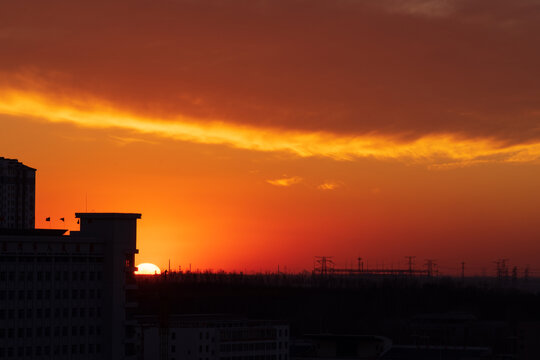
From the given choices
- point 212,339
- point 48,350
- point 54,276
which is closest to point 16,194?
point 212,339

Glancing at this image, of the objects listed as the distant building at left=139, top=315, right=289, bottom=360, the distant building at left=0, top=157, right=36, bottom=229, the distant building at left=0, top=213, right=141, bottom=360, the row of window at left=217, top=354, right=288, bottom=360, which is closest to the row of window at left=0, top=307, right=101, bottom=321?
the distant building at left=0, top=213, right=141, bottom=360

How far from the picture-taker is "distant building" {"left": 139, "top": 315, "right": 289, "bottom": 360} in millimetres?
95875

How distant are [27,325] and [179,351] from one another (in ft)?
90.5

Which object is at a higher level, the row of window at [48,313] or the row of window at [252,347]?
the row of window at [48,313]

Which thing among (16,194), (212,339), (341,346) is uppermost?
(16,194)

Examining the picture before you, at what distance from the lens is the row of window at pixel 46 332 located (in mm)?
70250

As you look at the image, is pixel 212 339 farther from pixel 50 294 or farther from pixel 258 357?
pixel 50 294

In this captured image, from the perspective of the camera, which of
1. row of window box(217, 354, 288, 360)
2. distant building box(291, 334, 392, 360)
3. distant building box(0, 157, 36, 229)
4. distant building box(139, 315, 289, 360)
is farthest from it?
distant building box(0, 157, 36, 229)

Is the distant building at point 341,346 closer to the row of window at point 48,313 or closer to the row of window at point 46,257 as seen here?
the row of window at point 48,313

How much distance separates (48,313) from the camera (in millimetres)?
73000

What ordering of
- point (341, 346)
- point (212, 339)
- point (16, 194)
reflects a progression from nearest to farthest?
point (212, 339)
point (341, 346)
point (16, 194)

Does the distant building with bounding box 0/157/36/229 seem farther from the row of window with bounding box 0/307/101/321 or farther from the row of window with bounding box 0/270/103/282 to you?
the row of window with bounding box 0/307/101/321

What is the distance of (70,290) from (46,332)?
415cm

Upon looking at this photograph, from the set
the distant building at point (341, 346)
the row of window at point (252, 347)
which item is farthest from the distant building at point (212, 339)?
the distant building at point (341, 346)
